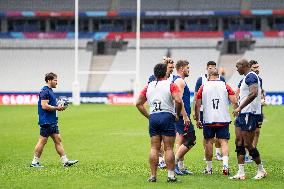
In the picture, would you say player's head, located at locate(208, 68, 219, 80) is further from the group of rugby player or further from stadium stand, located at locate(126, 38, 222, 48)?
stadium stand, located at locate(126, 38, 222, 48)

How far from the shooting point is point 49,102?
14.4 m

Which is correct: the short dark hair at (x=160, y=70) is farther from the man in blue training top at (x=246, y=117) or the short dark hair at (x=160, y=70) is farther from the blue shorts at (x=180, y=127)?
the blue shorts at (x=180, y=127)

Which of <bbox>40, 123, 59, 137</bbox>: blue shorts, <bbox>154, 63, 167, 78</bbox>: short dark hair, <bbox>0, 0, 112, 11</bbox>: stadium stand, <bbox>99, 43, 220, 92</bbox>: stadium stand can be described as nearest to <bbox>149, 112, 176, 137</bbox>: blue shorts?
<bbox>154, 63, 167, 78</bbox>: short dark hair

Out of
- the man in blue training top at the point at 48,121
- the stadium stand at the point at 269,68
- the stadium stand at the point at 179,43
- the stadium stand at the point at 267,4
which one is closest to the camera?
the man in blue training top at the point at 48,121

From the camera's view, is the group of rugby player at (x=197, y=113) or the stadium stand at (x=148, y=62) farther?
the stadium stand at (x=148, y=62)

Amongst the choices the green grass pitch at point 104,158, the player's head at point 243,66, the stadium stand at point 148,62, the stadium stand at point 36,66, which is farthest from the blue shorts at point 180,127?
the stadium stand at point 36,66

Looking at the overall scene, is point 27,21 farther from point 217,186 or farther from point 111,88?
point 217,186

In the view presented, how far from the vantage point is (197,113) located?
1298 cm

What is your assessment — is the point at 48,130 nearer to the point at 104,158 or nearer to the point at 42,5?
the point at 104,158

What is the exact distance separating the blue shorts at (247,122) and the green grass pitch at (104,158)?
897 mm

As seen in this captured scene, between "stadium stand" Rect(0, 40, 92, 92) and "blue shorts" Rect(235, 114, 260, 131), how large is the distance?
4125 centimetres

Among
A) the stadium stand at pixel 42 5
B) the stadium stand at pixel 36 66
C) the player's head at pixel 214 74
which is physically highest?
the stadium stand at pixel 42 5

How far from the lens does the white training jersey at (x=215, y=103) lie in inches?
508

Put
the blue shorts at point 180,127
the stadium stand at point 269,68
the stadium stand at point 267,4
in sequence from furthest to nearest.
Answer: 1. the stadium stand at point 267,4
2. the stadium stand at point 269,68
3. the blue shorts at point 180,127
